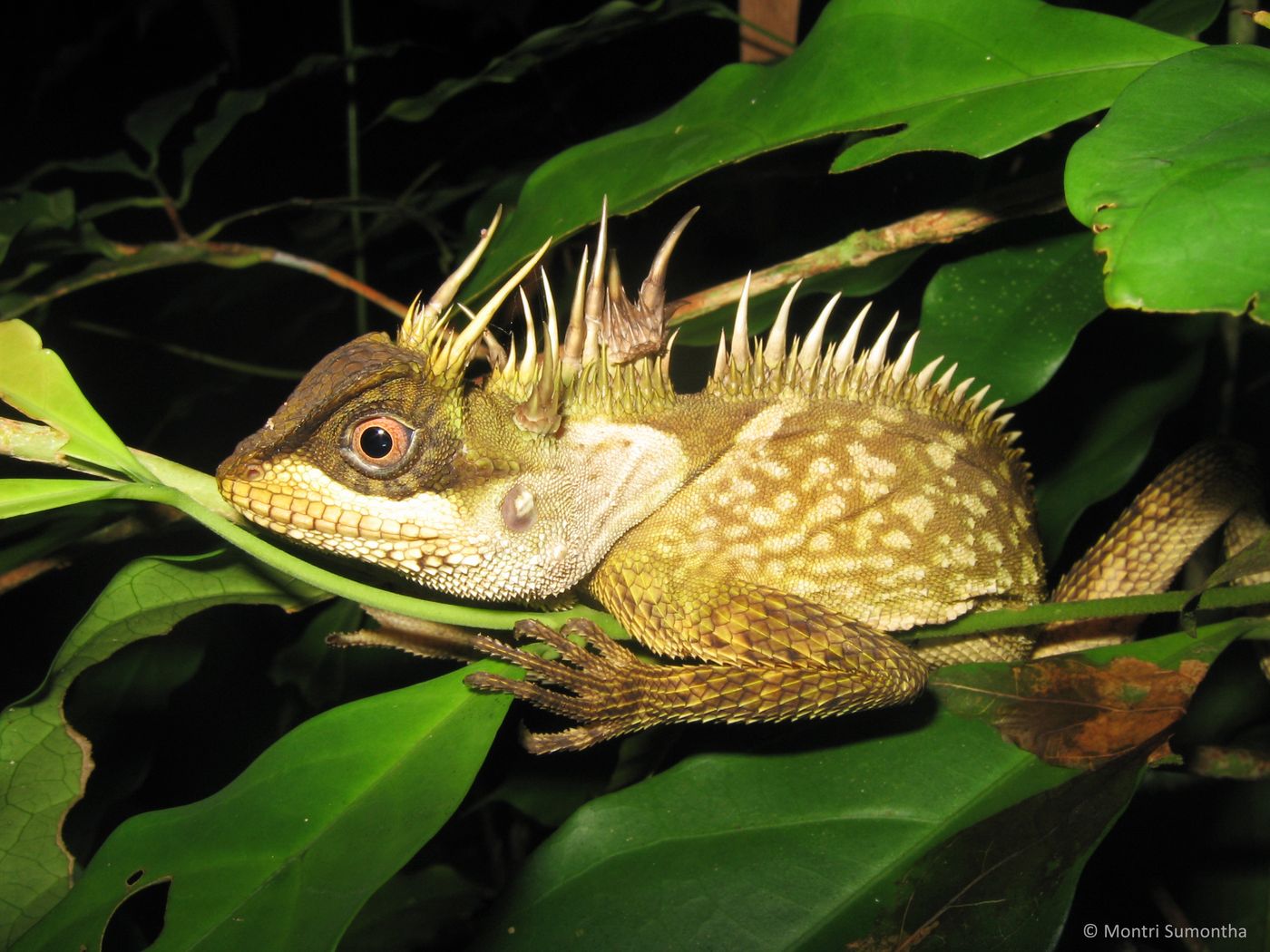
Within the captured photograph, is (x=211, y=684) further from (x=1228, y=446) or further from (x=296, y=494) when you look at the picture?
(x=1228, y=446)

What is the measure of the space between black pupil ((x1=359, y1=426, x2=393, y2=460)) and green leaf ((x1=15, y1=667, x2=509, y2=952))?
2.20 ft

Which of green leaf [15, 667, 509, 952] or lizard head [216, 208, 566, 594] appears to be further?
lizard head [216, 208, 566, 594]

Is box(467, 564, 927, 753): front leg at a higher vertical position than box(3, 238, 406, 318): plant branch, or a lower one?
lower

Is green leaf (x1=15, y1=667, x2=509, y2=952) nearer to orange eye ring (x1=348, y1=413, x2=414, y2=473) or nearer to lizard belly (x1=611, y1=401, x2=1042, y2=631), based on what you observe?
orange eye ring (x1=348, y1=413, x2=414, y2=473)

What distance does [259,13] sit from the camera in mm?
7746

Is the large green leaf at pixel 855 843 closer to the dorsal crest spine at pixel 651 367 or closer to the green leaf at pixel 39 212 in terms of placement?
the dorsal crest spine at pixel 651 367

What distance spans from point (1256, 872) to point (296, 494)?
12.0 feet

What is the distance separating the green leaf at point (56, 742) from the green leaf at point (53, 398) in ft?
2.05

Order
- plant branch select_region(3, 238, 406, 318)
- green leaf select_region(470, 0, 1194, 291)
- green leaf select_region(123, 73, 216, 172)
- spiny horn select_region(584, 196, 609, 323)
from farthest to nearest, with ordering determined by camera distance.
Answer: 1. green leaf select_region(123, 73, 216, 172)
2. plant branch select_region(3, 238, 406, 318)
3. spiny horn select_region(584, 196, 609, 323)
4. green leaf select_region(470, 0, 1194, 291)

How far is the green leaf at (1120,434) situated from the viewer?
314cm

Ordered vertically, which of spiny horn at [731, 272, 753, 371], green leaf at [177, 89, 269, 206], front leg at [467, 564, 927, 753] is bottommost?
front leg at [467, 564, 927, 753]

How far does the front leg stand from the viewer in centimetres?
225

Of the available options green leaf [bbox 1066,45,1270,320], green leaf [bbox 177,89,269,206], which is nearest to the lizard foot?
green leaf [bbox 1066,45,1270,320]

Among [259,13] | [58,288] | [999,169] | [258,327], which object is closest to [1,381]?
[58,288]
